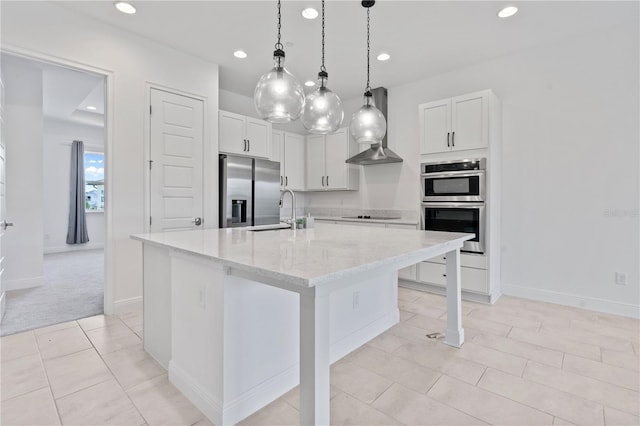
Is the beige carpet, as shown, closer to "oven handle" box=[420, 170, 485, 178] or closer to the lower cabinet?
the lower cabinet

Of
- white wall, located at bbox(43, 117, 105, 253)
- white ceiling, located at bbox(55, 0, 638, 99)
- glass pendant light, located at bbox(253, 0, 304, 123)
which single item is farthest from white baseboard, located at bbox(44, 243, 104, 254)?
glass pendant light, located at bbox(253, 0, 304, 123)

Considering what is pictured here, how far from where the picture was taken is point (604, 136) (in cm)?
318

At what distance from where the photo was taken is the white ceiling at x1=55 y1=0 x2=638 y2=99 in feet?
9.07

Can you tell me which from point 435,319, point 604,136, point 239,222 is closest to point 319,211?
point 239,222

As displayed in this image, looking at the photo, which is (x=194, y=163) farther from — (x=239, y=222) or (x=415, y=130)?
(x=415, y=130)

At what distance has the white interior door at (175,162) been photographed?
338 cm

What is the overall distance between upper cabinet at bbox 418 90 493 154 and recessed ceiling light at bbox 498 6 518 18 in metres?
0.77

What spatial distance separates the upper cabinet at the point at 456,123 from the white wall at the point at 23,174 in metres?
4.91

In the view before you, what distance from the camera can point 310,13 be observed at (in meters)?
2.83

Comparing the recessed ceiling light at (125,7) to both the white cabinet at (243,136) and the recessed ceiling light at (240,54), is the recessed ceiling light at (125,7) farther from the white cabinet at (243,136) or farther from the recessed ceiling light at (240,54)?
the white cabinet at (243,136)

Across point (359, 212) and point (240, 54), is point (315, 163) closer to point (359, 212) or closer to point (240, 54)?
point (359, 212)

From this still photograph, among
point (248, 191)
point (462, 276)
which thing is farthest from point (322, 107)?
point (462, 276)

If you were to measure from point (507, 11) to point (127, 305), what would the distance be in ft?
15.0

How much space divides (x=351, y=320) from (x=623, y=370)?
1.83 meters
